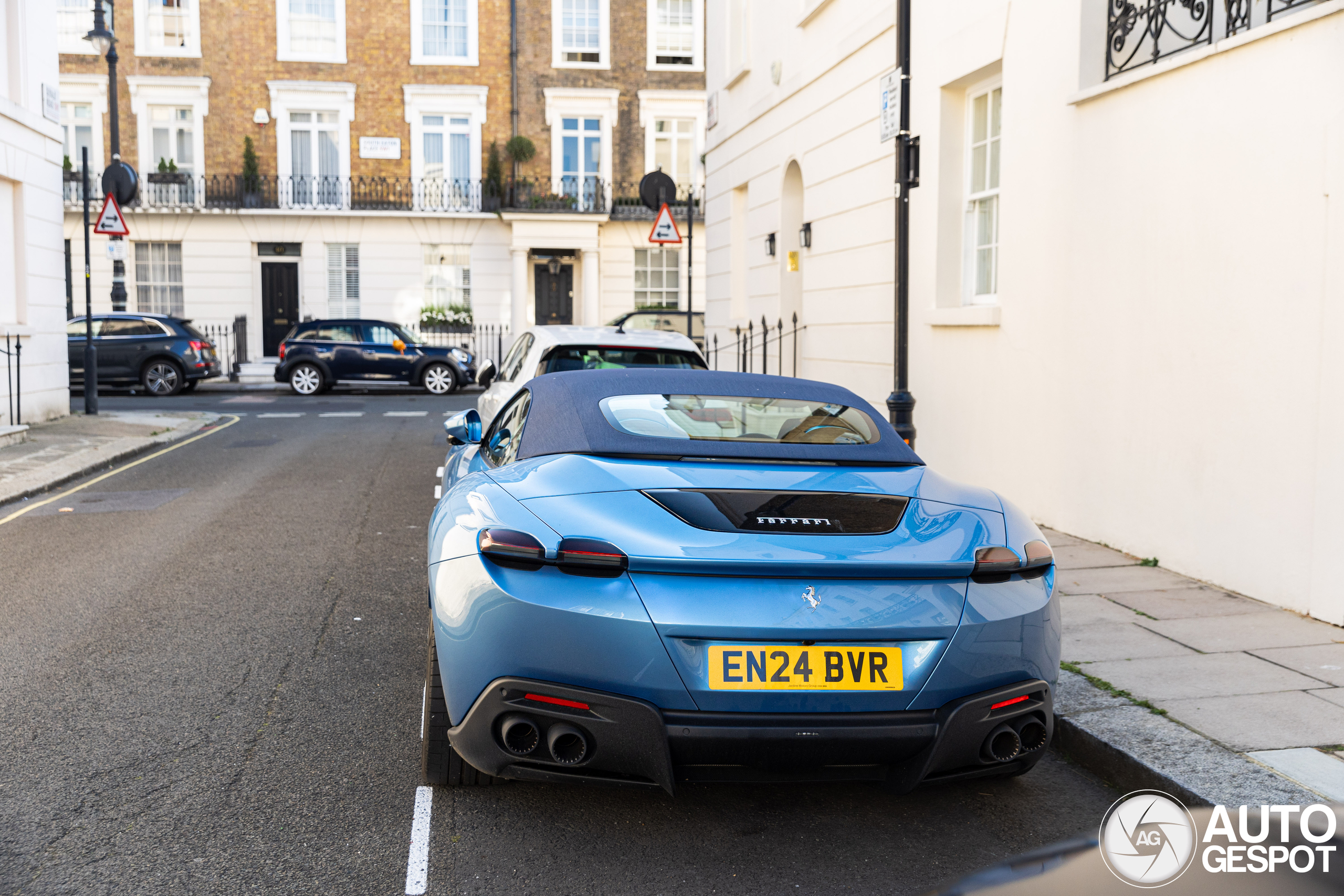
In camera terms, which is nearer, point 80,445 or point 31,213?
point 80,445

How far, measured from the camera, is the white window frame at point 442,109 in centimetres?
3231

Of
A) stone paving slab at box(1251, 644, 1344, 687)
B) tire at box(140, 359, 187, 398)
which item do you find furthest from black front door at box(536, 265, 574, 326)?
stone paving slab at box(1251, 644, 1344, 687)

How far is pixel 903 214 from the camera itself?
797 centimetres

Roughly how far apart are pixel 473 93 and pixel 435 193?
2.97 m

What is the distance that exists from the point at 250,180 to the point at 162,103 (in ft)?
10.5

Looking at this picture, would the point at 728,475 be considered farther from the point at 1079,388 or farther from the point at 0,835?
the point at 1079,388

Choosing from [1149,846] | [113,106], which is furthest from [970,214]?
[113,106]

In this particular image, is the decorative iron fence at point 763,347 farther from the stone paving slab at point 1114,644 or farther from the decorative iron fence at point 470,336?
the decorative iron fence at point 470,336

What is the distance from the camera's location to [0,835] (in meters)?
3.44

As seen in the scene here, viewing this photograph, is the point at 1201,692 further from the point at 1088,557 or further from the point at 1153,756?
the point at 1088,557

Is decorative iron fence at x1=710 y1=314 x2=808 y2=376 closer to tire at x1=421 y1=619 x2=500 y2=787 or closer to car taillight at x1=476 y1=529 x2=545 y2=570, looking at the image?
tire at x1=421 y1=619 x2=500 y2=787

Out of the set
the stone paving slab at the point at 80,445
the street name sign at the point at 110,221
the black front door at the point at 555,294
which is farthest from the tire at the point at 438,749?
the black front door at the point at 555,294

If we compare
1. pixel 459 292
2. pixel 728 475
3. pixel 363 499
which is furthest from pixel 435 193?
pixel 728 475

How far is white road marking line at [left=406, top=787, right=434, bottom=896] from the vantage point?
126 inches
